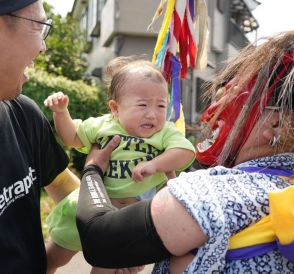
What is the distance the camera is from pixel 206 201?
4.45 feet

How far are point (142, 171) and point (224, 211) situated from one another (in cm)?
85

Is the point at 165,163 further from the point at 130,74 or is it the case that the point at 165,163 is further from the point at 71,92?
the point at 71,92

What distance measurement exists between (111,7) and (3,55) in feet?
39.3

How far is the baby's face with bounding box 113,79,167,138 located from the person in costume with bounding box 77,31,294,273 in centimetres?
70

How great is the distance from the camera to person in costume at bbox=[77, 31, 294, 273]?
4.42 ft

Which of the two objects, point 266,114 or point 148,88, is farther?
point 148,88

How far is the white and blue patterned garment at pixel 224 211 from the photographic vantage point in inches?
52.4

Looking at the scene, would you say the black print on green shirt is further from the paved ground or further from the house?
the house

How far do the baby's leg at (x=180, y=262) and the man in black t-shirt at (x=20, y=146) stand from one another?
0.65 metres

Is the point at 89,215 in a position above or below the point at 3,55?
below

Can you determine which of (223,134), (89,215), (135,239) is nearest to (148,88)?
(223,134)

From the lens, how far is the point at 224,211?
53.0 inches

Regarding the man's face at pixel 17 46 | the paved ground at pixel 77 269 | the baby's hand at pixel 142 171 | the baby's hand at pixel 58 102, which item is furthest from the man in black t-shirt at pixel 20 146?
the paved ground at pixel 77 269

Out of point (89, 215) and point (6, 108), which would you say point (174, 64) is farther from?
point (89, 215)
